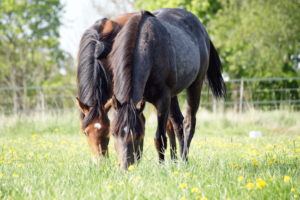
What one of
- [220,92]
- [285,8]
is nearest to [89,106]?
[220,92]

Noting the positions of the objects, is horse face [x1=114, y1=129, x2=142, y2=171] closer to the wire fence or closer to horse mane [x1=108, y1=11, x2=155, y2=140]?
horse mane [x1=108, y1=11, x2=155, y2=140]

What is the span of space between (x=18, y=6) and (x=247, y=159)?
24.3 m

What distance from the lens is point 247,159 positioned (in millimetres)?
3832

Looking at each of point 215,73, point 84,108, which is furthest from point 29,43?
point 84,108

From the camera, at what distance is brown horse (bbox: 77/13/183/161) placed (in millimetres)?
3211

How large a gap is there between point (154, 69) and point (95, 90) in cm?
72

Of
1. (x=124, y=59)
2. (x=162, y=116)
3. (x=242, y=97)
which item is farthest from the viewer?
(x=242, y=97)

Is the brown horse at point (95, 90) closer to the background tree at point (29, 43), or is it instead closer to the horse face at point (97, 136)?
the horse face at point (97, 136)

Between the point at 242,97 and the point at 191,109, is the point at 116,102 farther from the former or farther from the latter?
the point at 242,97

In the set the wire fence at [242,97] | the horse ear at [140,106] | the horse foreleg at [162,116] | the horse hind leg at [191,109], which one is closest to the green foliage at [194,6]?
the wire fence at [242,97]

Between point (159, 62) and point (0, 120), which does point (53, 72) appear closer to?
point (0, 120)

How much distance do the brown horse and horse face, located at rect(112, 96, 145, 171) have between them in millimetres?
343

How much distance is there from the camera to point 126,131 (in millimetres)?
2709

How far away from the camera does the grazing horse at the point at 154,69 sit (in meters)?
2.76
